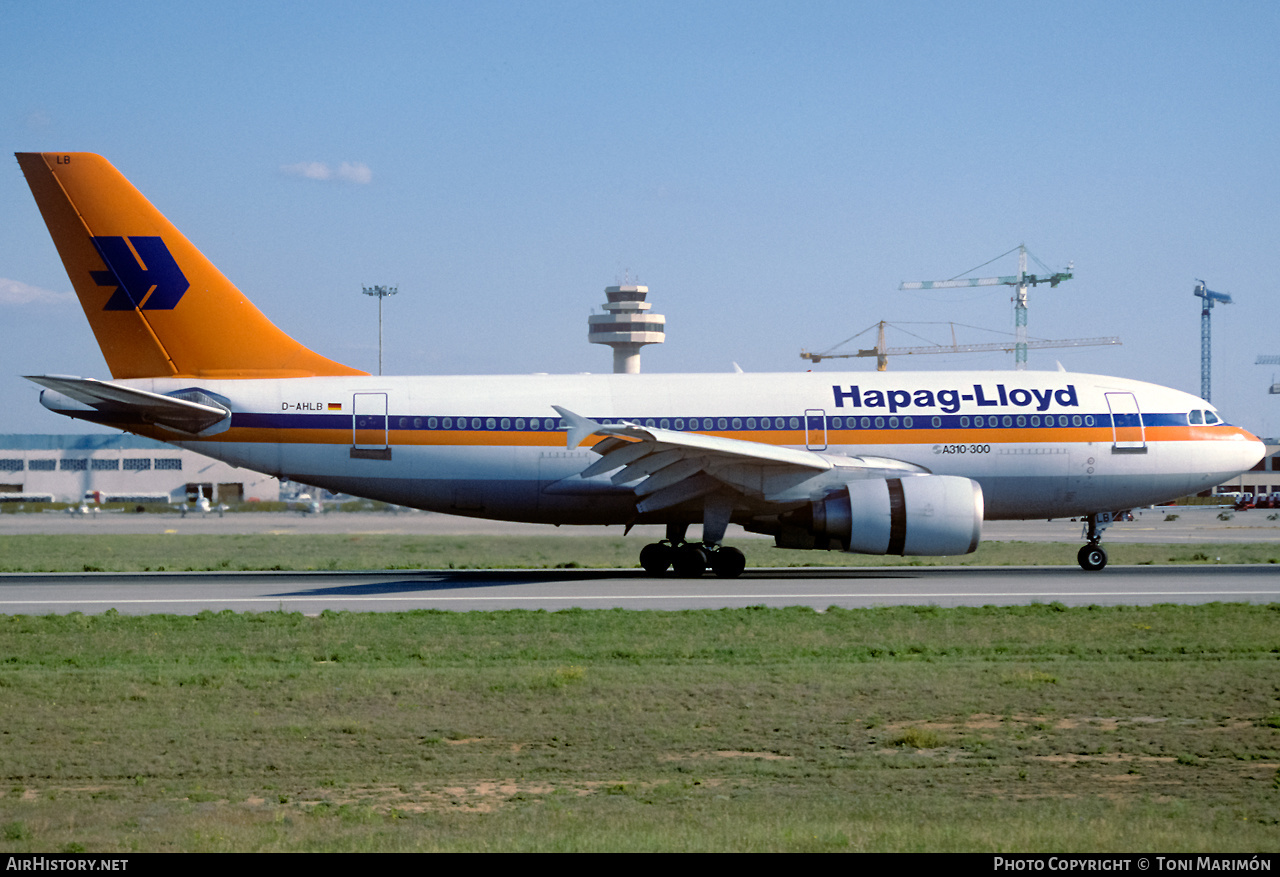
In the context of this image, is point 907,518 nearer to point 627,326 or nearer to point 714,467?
point 714,467

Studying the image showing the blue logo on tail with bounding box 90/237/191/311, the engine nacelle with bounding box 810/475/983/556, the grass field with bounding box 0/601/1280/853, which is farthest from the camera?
the blue logo on tail with bounding box 90/237/191/311

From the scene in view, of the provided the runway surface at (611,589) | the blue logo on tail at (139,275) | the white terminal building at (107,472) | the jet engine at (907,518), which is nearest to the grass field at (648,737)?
the runway surface at (611,589)

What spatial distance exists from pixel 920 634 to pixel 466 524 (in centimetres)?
2874

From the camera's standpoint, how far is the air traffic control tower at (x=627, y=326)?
13438cm

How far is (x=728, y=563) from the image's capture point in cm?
2364

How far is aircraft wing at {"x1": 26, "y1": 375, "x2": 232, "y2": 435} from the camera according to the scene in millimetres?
22625

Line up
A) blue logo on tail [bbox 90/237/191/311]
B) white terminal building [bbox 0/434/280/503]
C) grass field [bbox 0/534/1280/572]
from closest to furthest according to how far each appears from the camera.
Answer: blue logo on tail [bbox 90/237/191/311] → grass field [bbox 0/534/1280/572] → white terminal building [bbox 0/434/280/503]

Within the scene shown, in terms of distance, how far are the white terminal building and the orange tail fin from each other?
81142 mm

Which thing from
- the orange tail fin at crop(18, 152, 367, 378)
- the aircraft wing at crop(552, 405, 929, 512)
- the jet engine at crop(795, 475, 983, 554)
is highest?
the orange tail fin at crop(18, 152, 367, 378)

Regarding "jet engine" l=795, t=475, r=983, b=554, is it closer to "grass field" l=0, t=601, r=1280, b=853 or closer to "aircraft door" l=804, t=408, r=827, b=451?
"aircraft door" l=804, t=408, r=827, b=451

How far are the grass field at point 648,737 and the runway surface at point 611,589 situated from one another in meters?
3.08

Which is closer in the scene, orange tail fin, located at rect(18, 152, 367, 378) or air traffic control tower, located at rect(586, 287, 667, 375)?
orange tail fin, located at rect(18, 152, 367, 378)

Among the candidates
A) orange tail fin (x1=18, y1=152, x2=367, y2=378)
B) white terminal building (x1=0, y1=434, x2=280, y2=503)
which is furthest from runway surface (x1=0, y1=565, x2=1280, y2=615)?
white terminal building (x1=0, y1=434, x2=280, y2=503)

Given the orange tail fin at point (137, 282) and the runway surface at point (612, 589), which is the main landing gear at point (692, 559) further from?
the orange tail fin at point (137, 282)
